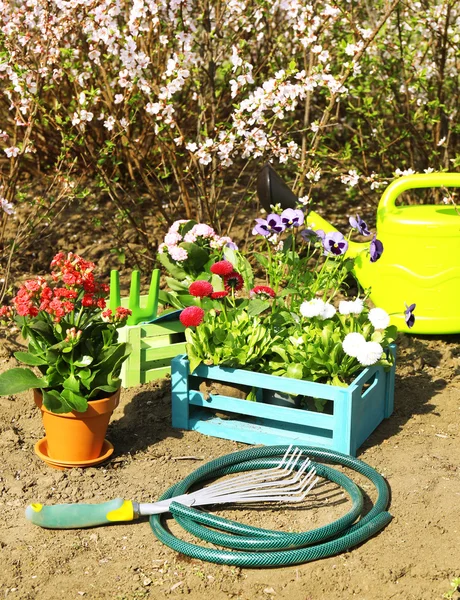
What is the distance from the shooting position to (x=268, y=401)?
9.43 feet

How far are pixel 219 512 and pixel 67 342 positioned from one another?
0.66 meters

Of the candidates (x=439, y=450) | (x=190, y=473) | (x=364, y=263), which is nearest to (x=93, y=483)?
(x=190, y=473)

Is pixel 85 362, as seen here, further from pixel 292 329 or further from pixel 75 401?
pixel 292 329

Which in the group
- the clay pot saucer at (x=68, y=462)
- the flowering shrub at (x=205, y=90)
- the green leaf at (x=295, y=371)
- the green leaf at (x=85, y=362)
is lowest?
the clay pot saucer at (x=68, y=462)

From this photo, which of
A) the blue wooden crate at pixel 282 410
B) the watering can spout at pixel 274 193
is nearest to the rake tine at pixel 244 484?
the blue wooden crate at pixel 282 410

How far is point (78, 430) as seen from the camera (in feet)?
8.46

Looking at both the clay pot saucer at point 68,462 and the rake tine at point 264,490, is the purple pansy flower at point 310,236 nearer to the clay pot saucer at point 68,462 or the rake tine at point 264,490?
the rake tine at point 264,490

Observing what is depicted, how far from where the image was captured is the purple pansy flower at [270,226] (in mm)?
2922

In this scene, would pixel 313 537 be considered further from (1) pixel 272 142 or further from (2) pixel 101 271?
(2) pixel 101 271

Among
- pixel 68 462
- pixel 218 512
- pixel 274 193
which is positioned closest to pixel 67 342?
pixel 68 462

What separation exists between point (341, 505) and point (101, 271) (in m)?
2.11

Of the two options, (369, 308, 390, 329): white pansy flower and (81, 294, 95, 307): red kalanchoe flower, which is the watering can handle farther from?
(81, 294, 95, 307): red kalanchoe flower

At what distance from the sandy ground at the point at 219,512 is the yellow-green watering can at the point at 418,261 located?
1.05ft

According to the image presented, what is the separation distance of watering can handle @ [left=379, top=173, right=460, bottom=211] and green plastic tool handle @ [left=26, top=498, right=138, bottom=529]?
164 centimetres
